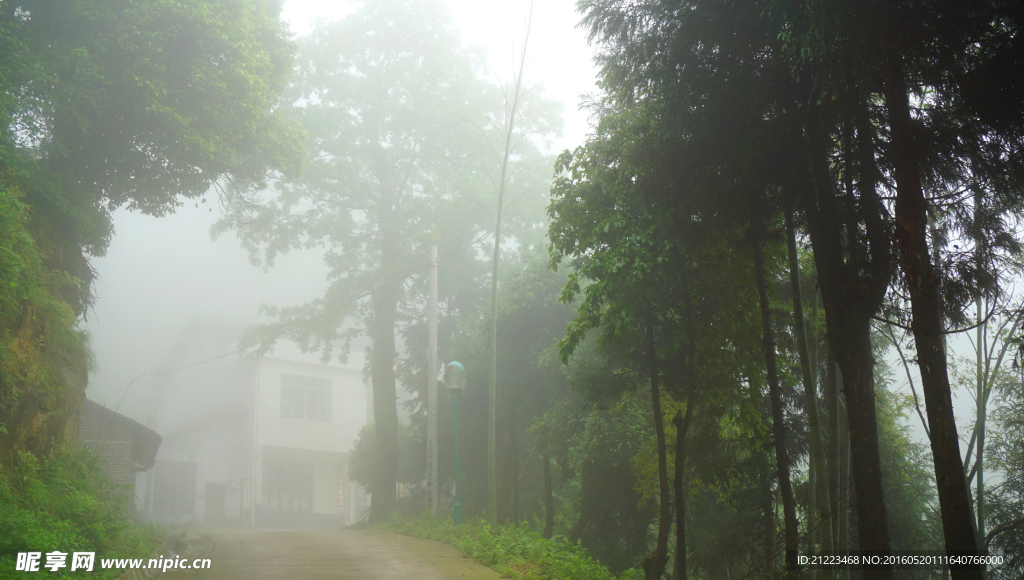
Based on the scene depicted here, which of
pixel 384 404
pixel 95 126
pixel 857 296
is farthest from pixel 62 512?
pixel 384 404

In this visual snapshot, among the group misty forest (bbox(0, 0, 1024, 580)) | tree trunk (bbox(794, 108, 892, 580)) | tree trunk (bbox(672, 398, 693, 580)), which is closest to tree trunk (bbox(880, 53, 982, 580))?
misty forest (bbox(0, 0, 1024, 580))

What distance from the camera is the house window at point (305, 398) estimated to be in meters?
34.4

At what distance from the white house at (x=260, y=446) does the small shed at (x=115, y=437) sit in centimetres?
1078

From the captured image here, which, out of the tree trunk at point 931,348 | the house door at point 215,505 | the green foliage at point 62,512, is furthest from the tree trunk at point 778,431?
the house door at point 215,505

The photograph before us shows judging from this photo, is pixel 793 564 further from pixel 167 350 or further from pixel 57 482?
pixel 167 350

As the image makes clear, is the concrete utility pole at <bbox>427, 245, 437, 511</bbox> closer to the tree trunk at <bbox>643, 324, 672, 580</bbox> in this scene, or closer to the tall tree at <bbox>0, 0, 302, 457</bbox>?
the tall tree at <bbox>0, 0, 302, 457</bbox>

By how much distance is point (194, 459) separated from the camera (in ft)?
118

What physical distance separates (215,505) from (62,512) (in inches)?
1090

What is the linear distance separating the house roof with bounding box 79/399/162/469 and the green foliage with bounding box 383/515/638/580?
1151cm

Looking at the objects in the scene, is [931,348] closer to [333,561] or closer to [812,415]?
[812,415]

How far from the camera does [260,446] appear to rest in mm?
31891

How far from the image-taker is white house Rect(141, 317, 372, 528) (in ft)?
106

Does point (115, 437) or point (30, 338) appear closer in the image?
point (30, 338)

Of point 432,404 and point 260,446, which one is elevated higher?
point 432,404
